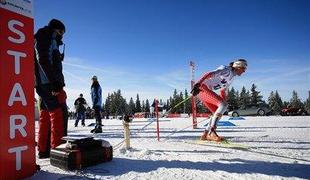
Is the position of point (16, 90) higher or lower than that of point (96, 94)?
lower

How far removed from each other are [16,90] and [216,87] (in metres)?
5.63

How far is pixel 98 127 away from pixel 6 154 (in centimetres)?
811

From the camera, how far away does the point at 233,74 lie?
807 cm

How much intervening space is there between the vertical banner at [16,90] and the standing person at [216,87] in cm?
480

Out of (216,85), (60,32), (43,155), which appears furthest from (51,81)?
(216,85)

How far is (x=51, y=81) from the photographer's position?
188 inches

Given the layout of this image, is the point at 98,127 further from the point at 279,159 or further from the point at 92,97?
the point at 279,159

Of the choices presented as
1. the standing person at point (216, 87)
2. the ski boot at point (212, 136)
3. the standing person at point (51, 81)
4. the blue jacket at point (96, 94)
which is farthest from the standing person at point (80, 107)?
the standing person at point (51, 81)

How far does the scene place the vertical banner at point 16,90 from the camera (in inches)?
126

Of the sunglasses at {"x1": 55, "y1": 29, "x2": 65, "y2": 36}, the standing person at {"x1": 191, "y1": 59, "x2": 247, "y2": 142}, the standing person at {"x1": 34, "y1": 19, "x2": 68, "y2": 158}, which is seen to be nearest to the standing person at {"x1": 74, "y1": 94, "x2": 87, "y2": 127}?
the standing person at {"x1": 191, "y1": 59, "x2": 247, "y2": 142}

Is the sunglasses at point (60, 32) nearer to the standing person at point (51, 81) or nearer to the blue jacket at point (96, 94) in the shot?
the standing person at point (51, 81)

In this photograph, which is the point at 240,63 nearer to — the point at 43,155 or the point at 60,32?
the point at 60,32

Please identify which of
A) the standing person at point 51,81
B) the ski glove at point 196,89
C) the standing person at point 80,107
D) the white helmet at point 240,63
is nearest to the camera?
the standing person at point 51,81

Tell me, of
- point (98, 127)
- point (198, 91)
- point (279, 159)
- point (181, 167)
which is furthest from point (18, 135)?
point (98, 127)
